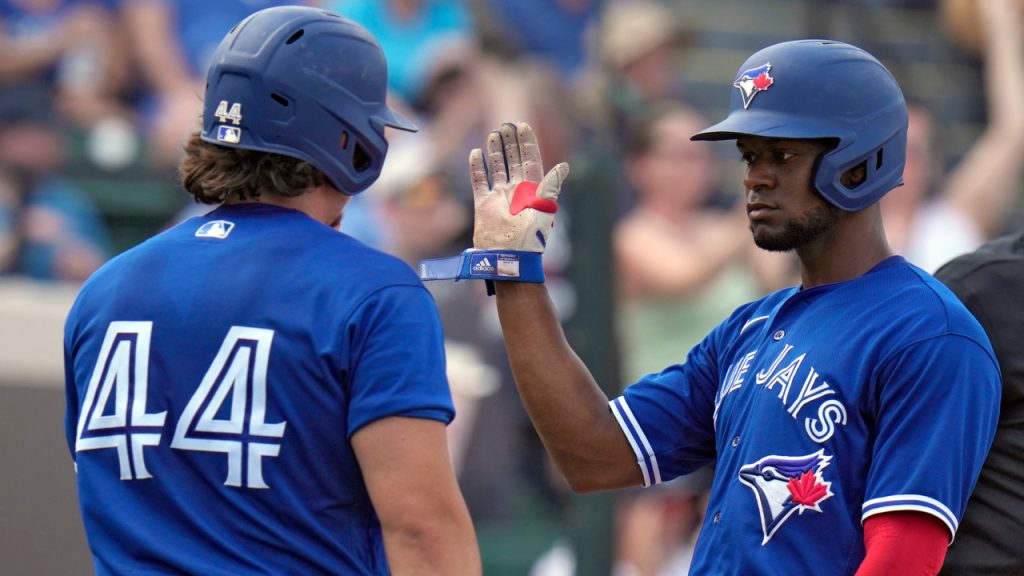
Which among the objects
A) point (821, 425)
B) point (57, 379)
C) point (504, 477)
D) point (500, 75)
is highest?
point (500, 75)

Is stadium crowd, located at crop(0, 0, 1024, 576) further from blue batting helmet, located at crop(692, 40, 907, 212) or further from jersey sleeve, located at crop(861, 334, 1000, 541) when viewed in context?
jersey sleeve, located at crop(861, 334, 1000, 541)

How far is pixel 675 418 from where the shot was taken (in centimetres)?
338

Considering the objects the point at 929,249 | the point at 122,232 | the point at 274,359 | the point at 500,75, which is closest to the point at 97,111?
the point at 122,232

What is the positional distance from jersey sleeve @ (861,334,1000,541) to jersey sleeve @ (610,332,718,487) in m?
0.62

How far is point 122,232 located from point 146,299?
5716 mm

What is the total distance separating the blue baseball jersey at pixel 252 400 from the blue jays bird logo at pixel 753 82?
940mm

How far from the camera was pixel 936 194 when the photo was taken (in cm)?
931

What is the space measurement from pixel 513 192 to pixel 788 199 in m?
0.65

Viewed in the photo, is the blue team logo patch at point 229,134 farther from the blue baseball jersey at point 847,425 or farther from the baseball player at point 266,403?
the blue baseball jersey at point 847,425

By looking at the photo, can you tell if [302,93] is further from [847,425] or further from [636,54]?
[636,54]

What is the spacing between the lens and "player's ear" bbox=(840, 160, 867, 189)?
3.06 meters

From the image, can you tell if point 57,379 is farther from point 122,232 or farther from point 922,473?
point 922,473

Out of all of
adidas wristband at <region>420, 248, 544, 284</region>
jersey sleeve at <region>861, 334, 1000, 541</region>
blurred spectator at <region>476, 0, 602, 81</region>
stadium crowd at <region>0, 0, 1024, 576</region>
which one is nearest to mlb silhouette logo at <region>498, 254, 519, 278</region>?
adidas wristband at <region>420, 248, 544, 284</region>

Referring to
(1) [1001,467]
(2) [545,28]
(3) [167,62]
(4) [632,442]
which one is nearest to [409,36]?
(2) [545,28]
